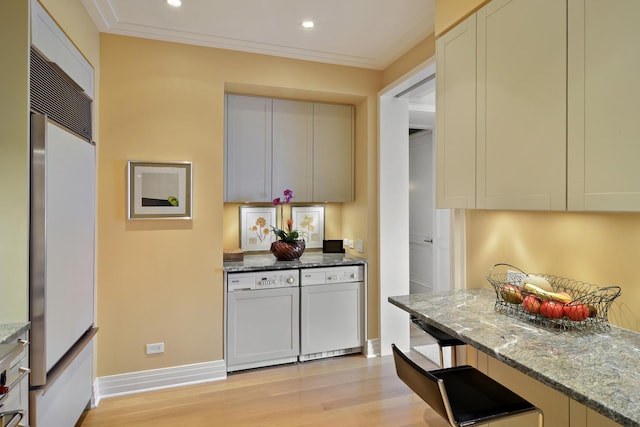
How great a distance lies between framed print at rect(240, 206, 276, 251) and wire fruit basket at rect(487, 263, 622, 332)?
2.37 m

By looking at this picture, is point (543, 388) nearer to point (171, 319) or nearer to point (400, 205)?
point (400, 205)

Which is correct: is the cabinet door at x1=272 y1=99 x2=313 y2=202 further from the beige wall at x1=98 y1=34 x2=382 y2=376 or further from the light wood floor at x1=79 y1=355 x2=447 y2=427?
the light wood floor at x1=79 y1=355 x2=447 y2=427

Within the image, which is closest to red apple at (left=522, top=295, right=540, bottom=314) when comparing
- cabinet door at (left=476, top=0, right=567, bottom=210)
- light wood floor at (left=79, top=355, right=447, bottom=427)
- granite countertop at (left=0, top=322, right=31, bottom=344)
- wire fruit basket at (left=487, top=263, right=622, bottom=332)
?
wire fruit basket at (left=487, top=263, right=622, bottom=332)

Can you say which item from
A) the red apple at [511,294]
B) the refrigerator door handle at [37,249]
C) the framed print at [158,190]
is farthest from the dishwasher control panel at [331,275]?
the refrigerator door handle at [37,249]

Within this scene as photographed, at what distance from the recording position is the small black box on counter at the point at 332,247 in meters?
3.66

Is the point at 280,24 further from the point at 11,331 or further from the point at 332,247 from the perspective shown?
the point at 11,331

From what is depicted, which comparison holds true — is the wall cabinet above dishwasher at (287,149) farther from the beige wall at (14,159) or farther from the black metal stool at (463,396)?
the black metal stool at (463,396)

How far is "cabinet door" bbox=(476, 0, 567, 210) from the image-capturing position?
1396 millimetres

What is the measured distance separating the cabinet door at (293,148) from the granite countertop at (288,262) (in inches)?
23.4

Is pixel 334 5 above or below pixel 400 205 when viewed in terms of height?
above

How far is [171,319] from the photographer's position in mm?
2809

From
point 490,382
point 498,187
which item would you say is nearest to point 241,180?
point 498,187

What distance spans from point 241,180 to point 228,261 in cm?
74

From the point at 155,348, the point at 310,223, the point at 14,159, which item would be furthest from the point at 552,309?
the point at 155,348
